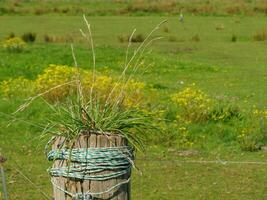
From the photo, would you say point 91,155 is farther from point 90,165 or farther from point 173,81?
point 173,81

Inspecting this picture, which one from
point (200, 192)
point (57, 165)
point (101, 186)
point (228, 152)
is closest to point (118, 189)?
point (101, 186)

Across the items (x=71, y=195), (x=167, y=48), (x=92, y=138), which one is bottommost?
(x=167, y=48)

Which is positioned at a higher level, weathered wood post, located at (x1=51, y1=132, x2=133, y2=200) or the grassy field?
→ weathered wood post, located at (x1=51, y1=132, x2=133, y2=200)

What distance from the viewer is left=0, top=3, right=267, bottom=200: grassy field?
837 centimetres

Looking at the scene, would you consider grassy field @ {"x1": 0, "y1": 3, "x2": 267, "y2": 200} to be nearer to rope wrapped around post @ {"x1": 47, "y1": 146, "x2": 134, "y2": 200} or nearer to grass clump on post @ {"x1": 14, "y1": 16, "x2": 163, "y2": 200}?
grass clump on post @ {"x1": 14, "y1": 16, "x2": 163, "y2": 200}

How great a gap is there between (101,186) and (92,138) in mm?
224

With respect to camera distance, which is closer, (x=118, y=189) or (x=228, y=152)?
(x=118, y=189)

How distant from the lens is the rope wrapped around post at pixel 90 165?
336 centimetres

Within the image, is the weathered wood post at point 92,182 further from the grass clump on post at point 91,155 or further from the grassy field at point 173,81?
the grassy field at point 173,81

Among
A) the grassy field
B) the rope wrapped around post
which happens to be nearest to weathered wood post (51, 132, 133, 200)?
the rope wrapped around post

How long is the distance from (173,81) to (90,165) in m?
14.3

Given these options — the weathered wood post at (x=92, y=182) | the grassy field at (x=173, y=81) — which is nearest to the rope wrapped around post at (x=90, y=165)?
the weathered wood post at (x=92, y=182)

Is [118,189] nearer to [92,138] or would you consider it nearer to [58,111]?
[92,138]

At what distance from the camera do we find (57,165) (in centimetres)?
346
